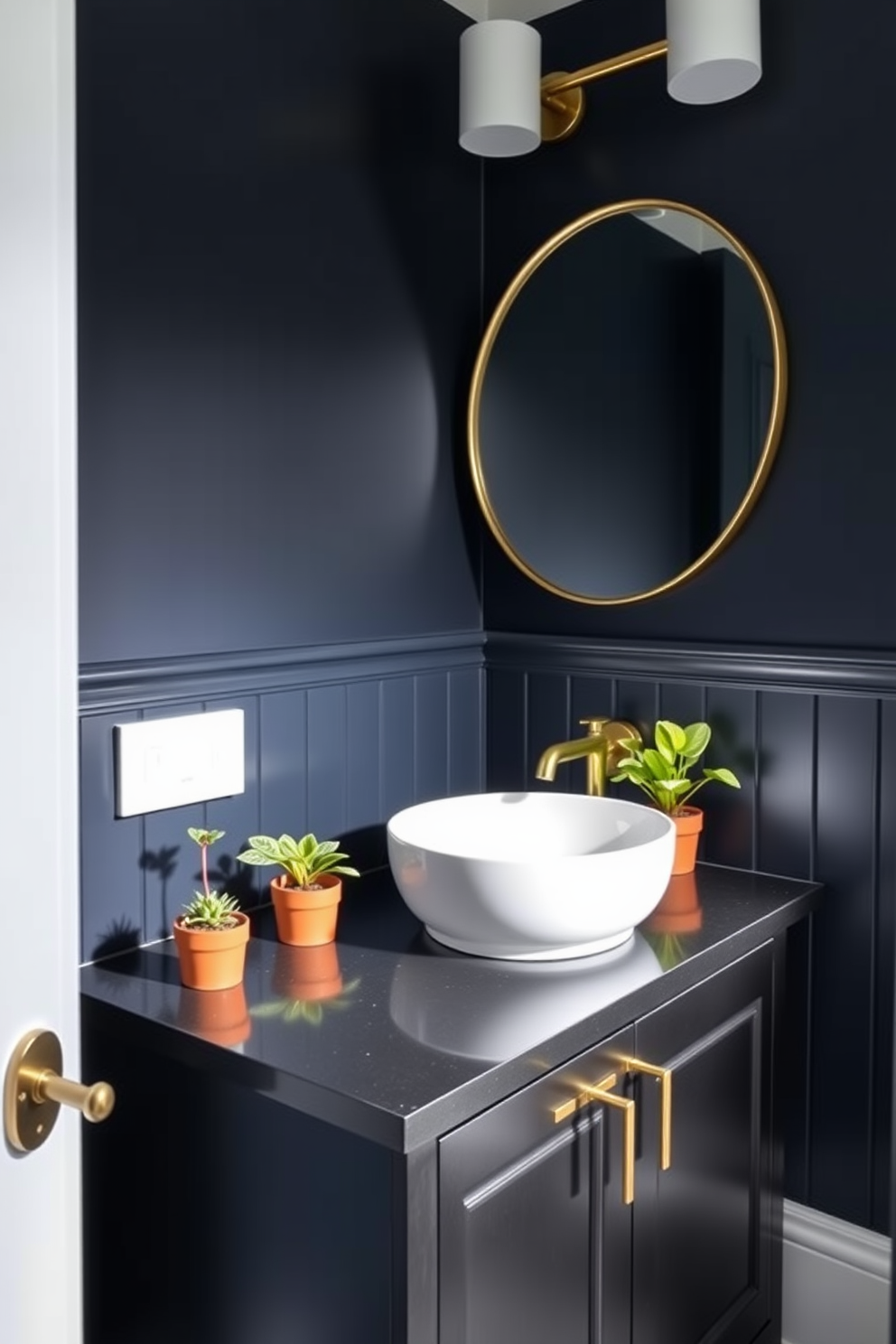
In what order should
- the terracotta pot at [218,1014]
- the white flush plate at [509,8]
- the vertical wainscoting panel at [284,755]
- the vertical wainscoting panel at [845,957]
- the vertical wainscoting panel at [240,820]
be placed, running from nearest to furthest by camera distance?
the terracotta pot at [218,1014] → the vertical wainscoting panel at [284,755] → the vertical wainscoting panel at [240,820] → the vertical wainscoting panel at [845,957] → the white flush plate at [509,8]

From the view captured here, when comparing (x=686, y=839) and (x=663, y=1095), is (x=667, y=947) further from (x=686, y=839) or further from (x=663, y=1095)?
(x=686, y=839)

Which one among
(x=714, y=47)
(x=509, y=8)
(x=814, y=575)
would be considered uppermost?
(x=509, y=8)

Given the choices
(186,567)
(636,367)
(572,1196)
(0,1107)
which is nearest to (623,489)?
(636,367)

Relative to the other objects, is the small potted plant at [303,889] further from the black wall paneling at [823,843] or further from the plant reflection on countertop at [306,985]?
the black wall paneling at [823,843]

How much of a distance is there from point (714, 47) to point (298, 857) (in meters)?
1.14

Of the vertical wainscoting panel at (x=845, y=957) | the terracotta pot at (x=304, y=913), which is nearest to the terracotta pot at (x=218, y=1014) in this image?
the terracotta pot at (x=304, y=913)

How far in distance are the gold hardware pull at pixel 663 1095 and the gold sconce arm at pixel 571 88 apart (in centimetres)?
131

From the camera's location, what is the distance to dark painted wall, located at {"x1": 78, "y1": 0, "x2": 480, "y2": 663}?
1.34 meters

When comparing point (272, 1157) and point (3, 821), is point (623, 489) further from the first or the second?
point (3, 821)

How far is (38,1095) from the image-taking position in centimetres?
73

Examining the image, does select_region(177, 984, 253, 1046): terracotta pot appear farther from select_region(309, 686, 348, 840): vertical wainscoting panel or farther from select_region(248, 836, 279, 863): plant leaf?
select_region(309, 686, 348, 840): vertical wainscoting panel

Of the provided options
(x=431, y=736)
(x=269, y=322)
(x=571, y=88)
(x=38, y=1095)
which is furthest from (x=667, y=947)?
(x=571, y=88)

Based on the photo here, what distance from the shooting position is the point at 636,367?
1.75 meters

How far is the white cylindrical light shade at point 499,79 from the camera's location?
64.2 inches
